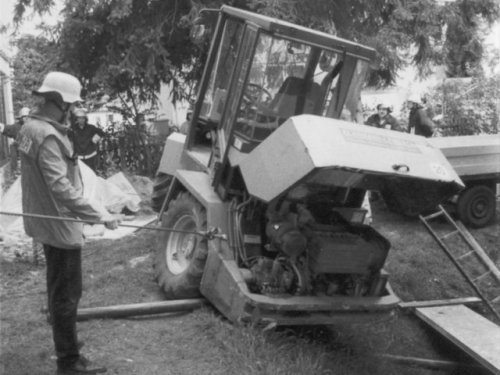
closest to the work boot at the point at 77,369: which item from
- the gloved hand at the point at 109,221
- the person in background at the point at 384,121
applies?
the gloved hand at the point at 109,221

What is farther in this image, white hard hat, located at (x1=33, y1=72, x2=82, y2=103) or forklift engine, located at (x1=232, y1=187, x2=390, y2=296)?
forklift engine, located at (x1=232, y1=187, x2=390, y2=296)

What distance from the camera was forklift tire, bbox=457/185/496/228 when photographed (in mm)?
8773

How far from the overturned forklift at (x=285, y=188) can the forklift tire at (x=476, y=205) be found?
3808 mm

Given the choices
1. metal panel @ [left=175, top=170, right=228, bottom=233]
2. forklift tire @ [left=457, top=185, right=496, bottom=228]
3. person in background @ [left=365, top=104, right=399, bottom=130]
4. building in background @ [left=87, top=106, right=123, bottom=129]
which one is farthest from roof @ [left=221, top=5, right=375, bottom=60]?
building in background @ [left=87, top=106, right=123, bottom=129]

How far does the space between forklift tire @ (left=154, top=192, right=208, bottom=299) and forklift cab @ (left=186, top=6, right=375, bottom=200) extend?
39cm

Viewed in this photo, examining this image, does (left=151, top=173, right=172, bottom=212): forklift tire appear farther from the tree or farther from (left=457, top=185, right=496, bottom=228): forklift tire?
the tree

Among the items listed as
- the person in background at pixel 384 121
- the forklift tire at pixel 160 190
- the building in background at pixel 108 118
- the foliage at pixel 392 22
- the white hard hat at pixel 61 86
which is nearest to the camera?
the white hard hat at pixel 61 86

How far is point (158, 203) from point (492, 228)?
479 centimetres

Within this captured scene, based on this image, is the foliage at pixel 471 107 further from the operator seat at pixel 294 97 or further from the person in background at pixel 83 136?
the operator seat at pixel 294 97

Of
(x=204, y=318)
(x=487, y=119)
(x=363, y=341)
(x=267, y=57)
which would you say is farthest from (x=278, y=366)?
(x=487, y=119)

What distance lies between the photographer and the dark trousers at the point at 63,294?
154 inches

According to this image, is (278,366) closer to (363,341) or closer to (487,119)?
(363,341)

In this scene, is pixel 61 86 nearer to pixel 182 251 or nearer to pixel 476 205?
pixel 182 251

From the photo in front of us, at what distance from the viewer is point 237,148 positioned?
5191 millimetres
